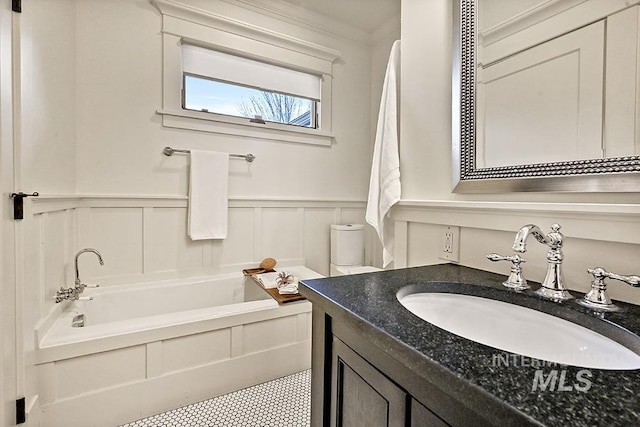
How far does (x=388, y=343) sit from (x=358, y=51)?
303cm

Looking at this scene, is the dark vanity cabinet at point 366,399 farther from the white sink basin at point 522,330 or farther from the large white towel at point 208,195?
the large white towel at point 208,195

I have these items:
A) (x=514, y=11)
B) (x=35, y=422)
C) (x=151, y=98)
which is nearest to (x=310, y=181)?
(x=151, y=98)

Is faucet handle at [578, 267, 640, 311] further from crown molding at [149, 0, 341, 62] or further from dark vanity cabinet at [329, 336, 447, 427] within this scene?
crown molding at [149, 0, 341, 62]

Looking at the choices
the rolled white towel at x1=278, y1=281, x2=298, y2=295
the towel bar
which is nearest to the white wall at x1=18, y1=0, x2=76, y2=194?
the towel bar

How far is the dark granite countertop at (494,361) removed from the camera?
34cm

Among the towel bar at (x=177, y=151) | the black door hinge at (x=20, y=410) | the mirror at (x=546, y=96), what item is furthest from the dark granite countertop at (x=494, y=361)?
the towel bar at (x=177, y=151)

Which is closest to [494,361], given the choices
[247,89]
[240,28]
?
[247,89]

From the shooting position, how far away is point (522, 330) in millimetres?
711

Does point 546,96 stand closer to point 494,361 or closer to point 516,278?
point 516,278

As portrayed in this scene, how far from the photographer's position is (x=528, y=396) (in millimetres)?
359

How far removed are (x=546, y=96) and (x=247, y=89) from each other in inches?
86.6

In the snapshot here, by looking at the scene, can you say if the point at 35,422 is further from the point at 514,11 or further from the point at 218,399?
the point at 514,11

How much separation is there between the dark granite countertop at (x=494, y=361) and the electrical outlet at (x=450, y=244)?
0.80 ft

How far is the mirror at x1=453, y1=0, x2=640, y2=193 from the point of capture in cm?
69
